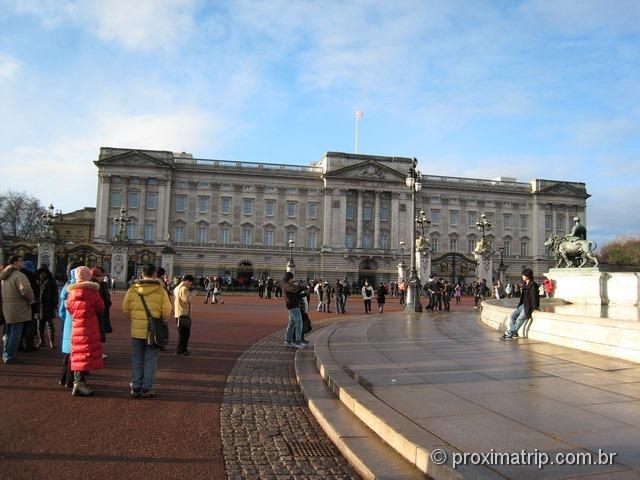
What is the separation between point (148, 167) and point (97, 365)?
219ft

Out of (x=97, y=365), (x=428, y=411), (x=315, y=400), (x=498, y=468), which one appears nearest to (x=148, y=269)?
(x=97, y=365)

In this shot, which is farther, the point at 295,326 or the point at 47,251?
the point at 47,251

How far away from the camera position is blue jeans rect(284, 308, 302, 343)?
1155 centimetres

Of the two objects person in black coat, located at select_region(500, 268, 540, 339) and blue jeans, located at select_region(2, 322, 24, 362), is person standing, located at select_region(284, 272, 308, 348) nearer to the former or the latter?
person in black coat, located at select_region(500, 268, 540, 339)

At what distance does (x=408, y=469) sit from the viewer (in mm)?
4211

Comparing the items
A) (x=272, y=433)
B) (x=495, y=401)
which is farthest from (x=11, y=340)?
(x=495, y=401)

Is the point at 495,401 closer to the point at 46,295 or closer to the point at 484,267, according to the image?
the point at 46,295

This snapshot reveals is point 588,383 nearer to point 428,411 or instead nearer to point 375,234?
point 428,411

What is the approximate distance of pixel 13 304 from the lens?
8773 millimetres

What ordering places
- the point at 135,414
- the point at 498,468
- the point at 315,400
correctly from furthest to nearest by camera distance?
1. the point at 315,400
2. the point at 135,414
3. the point at 498,468

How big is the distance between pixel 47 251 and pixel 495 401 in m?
42.3

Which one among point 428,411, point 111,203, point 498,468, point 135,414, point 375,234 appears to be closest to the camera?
point 498,468

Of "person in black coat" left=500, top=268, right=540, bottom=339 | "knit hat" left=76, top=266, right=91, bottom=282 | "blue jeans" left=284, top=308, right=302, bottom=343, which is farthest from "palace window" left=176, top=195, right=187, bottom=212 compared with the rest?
"knit hat" left=76, top=266, right=91, bottom=282

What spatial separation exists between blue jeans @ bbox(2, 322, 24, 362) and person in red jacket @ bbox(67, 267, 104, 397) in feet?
9.48
